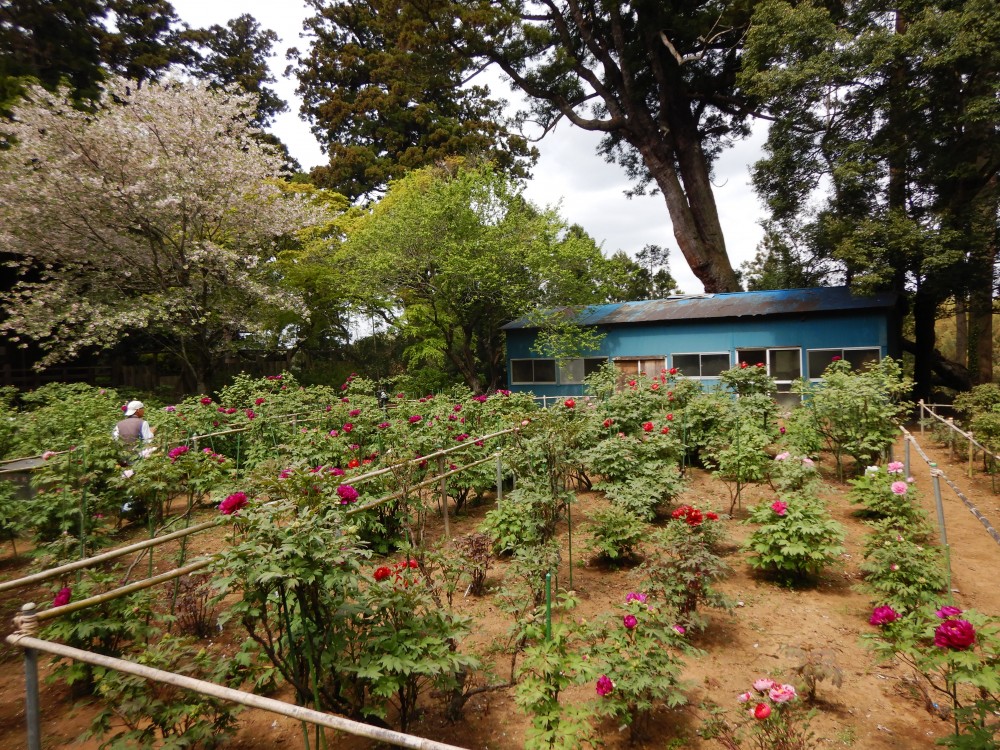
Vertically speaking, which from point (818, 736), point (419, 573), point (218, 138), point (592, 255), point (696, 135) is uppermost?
point (696, 135)

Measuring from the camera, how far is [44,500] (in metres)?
4.30

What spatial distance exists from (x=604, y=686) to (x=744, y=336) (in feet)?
43.0

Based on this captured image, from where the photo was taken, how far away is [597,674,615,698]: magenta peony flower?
7.76ft

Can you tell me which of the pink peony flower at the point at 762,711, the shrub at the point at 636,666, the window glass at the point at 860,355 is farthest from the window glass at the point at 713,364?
the pink peony flower at the point at 762,711

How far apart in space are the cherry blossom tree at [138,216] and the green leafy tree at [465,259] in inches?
105

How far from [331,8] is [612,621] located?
33265 millimetres

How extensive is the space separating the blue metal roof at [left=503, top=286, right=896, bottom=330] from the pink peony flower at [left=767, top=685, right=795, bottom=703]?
12.6 m

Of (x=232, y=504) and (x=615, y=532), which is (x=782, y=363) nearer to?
(x=615, y=532)

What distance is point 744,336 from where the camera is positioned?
44.9ft

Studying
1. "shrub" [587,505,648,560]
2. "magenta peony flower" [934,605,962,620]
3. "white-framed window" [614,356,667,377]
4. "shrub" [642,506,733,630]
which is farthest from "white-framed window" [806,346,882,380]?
"magenta peony flower" [934,605,962,620]

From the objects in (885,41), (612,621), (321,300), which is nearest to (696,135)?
(885,41)

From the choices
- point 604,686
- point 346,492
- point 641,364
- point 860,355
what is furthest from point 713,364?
point 346,492

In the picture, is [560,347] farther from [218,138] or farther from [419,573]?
[419,573]

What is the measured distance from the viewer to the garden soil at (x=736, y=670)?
104 inches
